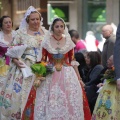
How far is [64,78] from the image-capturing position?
880 cm

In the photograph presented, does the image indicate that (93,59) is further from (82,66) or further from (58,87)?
(58,87)

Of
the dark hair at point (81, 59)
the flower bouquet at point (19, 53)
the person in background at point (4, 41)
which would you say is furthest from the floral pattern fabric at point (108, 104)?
the dark hair at point (81, 59)

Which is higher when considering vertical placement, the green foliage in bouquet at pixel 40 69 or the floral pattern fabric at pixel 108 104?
the green foliage in bouquet at pixel 40 69

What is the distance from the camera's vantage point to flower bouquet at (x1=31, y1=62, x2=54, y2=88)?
8617mm

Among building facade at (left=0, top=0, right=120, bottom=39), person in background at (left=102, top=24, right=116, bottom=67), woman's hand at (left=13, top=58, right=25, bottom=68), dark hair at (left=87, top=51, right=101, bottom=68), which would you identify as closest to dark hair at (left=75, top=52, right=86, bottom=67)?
person in background at (left=102, top=24, right=116, bottom=67)

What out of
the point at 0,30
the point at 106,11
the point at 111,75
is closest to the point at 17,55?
the point at 0,30

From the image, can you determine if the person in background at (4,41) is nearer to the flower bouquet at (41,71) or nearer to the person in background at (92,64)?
the person in background at (92,64)

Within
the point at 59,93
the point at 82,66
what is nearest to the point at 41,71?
the point at 59,93

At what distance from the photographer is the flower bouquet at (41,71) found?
8.62m

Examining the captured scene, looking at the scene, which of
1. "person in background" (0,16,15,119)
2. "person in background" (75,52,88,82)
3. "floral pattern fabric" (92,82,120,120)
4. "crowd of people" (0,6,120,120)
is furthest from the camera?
"person in background" (75,52,88,82)

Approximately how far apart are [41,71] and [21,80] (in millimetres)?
1355

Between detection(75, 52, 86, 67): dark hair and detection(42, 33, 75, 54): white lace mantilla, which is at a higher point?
detection(42, 33, 75, 54): white lace mantilla

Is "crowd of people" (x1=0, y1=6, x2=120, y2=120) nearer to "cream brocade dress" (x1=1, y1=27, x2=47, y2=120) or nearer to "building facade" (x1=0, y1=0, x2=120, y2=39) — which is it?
"cream brocade dress" (x1=1, y1=27, x2=47, y2=120)

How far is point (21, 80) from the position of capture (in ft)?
32.5
